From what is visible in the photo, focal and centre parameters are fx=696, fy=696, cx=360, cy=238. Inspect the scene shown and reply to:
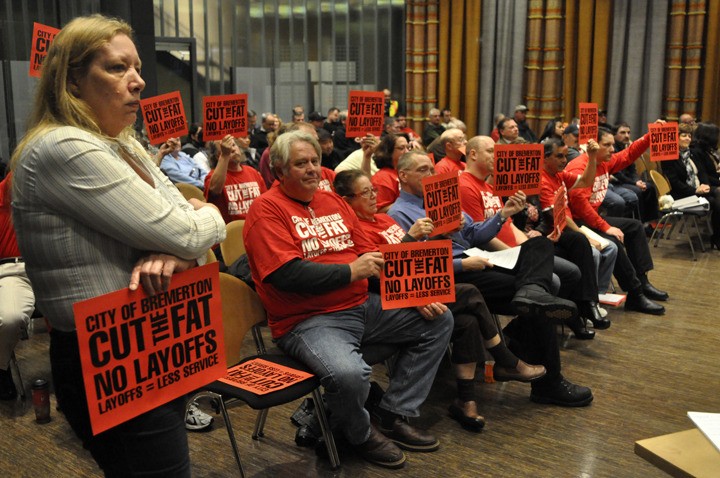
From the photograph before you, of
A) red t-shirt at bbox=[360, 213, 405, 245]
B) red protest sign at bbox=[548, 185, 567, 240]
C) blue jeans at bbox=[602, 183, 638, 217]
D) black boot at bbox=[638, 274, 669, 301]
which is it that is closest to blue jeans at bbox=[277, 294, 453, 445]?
→ red t-shirt at bbox=[360, 213, 405, 245]

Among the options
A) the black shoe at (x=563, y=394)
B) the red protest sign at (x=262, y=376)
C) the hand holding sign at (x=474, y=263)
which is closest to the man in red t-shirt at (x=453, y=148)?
the hand holding sign at (x=474, y=263)

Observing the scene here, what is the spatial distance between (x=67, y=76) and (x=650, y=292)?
4.98 meters

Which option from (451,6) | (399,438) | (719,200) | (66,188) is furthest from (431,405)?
(451,6)

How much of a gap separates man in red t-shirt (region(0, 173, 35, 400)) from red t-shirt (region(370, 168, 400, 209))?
2.28m

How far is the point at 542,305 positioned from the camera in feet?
11.2

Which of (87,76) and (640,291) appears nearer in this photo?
(87,76)

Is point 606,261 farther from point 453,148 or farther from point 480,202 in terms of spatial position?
point 453,148

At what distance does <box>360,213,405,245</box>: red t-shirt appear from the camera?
347 cm

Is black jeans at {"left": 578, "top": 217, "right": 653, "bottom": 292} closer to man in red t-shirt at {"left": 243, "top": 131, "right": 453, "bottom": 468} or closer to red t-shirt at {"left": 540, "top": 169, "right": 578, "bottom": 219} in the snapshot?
red t-shirt at {"left": 540, "top": 169, "right": 578, "bottom": 219}

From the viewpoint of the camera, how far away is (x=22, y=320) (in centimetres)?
343

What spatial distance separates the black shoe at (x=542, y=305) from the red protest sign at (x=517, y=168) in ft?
2.11

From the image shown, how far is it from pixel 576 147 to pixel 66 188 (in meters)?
6.47

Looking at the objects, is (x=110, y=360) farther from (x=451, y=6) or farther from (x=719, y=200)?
(x=451, y=6)

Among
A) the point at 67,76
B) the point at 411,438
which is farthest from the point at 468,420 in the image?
the point at 67,76
